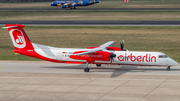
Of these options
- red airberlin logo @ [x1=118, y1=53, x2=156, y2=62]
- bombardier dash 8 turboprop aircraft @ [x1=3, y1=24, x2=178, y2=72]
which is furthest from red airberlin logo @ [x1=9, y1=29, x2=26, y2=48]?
red airberlin logo @ [x1=118, y1=53, x2=156, y2=62]

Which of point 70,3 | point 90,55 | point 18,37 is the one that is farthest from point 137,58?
point 70,3

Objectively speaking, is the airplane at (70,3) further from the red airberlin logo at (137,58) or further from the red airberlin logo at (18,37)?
the red airberlin logo at (137,58)

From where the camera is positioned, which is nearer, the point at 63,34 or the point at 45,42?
the point at 45,42

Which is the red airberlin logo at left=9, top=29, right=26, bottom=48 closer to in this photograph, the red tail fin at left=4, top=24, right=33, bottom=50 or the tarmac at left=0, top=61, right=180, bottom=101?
the red tail fin at left=4, top=24, right=33, bottom=50

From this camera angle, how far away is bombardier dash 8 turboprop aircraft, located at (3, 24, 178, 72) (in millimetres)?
33906

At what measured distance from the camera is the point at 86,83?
29.1 m

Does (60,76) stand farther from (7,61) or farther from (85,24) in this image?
(85,24)

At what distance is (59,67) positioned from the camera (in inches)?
1487

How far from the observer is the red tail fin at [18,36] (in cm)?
3509

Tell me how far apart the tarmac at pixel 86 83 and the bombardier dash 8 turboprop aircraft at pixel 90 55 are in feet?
4.27

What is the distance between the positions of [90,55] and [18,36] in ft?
31.8

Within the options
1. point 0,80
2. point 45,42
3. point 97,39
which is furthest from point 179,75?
point 45,42

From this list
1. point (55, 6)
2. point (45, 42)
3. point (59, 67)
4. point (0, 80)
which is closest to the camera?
point (0, 80)

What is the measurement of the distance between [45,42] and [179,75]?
1360 inches
